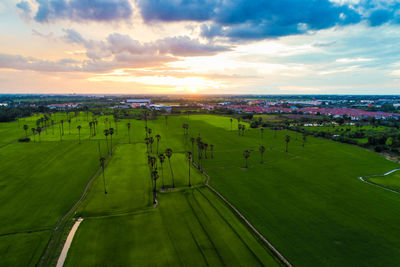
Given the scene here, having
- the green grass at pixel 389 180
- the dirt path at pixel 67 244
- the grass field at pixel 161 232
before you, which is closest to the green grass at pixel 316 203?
the green grass at pixel 389 180

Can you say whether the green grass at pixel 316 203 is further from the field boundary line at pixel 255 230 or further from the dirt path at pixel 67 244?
the dirt path at pixel 67 244

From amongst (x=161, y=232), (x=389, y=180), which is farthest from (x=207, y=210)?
(x=389, y=180)

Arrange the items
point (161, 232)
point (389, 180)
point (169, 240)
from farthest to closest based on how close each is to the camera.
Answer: point (389, 180), point (161, 232), point (169, 240)

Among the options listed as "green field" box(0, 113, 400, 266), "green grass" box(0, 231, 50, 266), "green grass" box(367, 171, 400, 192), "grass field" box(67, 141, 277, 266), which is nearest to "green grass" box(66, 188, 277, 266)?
"grass field" box(67, 141, 277, 266)

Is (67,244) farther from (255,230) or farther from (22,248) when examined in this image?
(255,230)

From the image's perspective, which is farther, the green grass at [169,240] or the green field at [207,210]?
the green field at [207,210]

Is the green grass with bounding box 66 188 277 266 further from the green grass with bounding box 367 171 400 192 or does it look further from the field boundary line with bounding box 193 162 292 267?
the green grass with bounding box 367 171 400 192

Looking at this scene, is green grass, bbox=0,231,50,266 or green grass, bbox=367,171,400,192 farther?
green grass, bbox=367,171,400,192

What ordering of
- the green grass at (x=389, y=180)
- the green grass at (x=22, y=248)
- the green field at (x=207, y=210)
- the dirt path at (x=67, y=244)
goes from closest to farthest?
the green grass at (x=22, y=248) < the dirt path at (x=67, y=244) < the green field at (x=207, y=210) < the green grass at (x=389, y=180)

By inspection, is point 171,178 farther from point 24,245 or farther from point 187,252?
point 24,245

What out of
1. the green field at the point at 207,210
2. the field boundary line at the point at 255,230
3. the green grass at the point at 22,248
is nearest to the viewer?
the green grass at the point at 22,248

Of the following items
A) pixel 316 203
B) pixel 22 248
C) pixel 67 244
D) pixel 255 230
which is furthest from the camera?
pixel 316 203

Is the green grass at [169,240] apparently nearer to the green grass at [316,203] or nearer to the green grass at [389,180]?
the green grass at [316,203]
